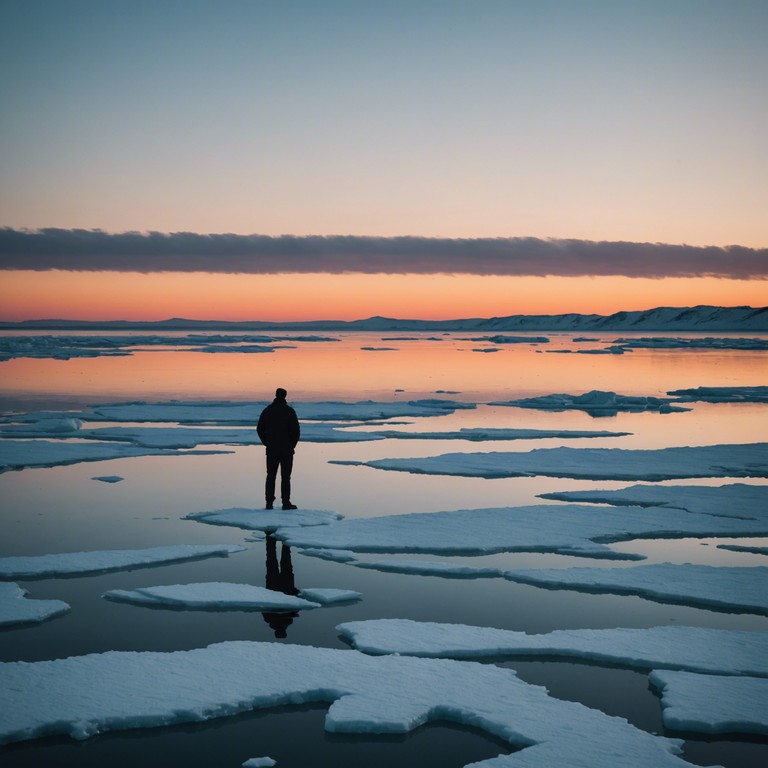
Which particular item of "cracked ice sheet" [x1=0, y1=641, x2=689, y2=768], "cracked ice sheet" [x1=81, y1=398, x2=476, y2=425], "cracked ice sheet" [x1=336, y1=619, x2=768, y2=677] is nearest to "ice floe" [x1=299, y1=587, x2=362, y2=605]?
"cracked ice sheet" [x1=336, y1=619, x2=768, y2=677]

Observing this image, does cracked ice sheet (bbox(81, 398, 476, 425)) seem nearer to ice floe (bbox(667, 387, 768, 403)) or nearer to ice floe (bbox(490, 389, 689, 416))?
ice floe (bbox(490, 389, 689, 416))

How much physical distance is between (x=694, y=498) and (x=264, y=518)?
18.9ft

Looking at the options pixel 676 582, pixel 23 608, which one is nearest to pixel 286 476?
pixel 23 608

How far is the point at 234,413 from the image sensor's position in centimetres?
2172

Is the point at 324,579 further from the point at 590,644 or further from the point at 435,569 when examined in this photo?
the point at 590,644

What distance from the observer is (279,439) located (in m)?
10.8

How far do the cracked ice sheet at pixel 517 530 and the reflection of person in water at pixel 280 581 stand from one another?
24cm

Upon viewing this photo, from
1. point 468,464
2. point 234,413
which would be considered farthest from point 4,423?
point 468,464

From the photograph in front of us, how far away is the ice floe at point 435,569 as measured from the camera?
804 centimetres

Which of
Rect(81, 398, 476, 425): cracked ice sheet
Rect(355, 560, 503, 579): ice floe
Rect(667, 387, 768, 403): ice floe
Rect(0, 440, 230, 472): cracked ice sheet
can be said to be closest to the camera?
Rect(355, 560, 503, 579): ice floe

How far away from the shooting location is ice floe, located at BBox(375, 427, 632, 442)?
1827 cm

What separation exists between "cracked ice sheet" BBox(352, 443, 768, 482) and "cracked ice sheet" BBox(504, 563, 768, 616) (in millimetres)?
5484

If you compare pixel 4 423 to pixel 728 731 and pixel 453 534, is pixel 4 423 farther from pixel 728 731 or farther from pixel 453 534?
pixel 728 731

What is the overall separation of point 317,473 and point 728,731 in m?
9.37
